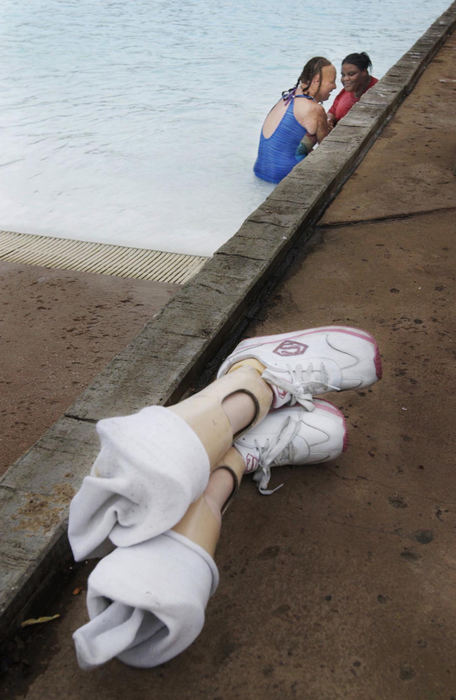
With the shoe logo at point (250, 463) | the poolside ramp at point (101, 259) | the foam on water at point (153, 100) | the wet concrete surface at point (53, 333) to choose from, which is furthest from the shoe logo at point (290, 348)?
the foam on water at point (153, 100)

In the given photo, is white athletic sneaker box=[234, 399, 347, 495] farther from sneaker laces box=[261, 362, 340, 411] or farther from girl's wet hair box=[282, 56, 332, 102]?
girl's wet hair box=[282, 56, 332, 102]

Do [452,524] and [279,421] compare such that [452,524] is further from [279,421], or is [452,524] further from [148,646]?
[148,646]

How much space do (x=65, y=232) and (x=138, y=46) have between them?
12552 millimetres

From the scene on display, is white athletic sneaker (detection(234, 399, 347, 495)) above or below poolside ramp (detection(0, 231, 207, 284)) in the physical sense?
above

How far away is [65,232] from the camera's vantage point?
8266 millimetres

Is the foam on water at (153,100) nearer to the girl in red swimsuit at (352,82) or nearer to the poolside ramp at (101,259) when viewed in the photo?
the poolside ramp at (101,259)

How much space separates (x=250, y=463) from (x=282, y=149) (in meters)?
6.02

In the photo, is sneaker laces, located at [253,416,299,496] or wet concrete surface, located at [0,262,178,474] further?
wet concrete surface, located at [0,262,178,474]

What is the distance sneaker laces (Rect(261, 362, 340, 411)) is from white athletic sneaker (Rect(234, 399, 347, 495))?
0.13 ft

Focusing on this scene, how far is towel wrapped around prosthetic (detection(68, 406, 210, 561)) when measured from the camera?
139 centimetres

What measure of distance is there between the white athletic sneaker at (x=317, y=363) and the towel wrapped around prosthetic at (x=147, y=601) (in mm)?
636

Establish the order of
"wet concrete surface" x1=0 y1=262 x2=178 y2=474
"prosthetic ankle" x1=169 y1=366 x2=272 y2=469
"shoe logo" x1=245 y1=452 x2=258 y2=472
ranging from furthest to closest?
"wet concrete surface" x1=0 y1=262 x2=178 y2=474 → "shoe logo" x1=245 y1=452 x2=258 y2=472 → "prosthetic ankle" x1=169 y1=366 x2=272 y2=469

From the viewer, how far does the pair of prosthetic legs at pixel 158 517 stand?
133 centimetres

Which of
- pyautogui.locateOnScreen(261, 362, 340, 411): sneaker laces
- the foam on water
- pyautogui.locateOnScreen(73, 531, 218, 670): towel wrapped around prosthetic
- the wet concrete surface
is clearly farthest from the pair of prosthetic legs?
the foam on water
